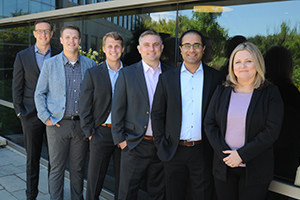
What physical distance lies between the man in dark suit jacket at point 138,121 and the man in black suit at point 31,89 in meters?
1.71

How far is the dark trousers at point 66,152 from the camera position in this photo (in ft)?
11.9

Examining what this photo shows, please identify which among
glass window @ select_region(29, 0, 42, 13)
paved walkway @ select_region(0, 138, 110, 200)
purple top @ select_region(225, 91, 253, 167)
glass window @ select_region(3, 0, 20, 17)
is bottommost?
paved walkway @ select_region(0, 138, 110, 200)

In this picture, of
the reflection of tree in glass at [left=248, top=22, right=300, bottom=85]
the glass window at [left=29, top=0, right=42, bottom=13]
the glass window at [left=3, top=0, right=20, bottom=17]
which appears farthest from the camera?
the glass window at [left=29, top=0, right=42, bottom=13]

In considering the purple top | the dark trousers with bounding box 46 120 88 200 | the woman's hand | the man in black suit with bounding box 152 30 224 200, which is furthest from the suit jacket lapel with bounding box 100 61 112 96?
the woman's hand

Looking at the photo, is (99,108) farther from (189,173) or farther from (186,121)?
(189,173)

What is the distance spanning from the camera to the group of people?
2.37 meters

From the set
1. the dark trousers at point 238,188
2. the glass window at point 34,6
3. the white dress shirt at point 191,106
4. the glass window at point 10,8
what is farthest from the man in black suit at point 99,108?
the glass window at point 34,6

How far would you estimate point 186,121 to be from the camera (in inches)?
110

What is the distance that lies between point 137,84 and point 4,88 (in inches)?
220

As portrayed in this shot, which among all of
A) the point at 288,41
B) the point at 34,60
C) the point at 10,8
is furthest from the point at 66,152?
the point at 10,8

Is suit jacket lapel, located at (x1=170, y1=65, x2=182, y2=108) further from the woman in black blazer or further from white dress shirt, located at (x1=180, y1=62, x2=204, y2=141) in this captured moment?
the woman in black blazer

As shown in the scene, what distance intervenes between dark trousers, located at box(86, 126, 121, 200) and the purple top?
1616mm

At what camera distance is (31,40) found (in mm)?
6199

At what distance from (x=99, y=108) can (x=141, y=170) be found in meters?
0.95
